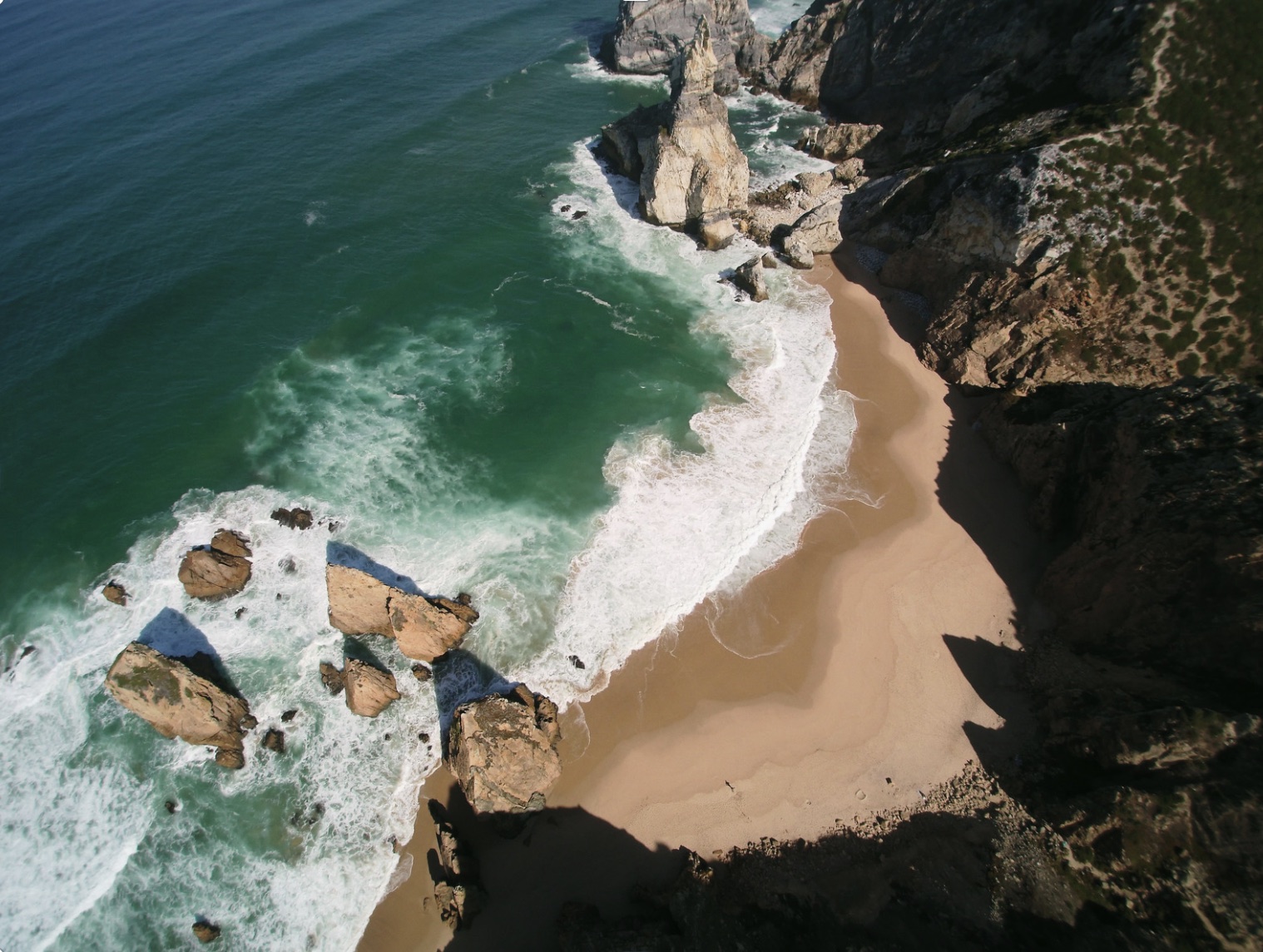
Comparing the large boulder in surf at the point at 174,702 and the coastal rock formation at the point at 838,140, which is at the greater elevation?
the coastal rock formation at the point at 838,140

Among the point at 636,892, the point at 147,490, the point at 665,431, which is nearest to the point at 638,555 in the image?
the point at 665,431

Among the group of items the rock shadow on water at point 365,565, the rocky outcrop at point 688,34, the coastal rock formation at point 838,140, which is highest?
the rocky outcrop at point 688,34

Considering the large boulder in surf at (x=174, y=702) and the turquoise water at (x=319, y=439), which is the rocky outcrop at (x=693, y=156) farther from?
the large boulder in surf at (x=174, y=702)

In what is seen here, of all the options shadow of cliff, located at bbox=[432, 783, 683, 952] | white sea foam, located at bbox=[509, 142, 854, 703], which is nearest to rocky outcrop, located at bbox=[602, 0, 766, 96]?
white sea foam, located at bbox=[509, 142, 854, 703]

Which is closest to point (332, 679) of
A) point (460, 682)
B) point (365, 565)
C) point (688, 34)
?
point (460, 682)

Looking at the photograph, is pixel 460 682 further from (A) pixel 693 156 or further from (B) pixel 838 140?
(B) pixel 838 140

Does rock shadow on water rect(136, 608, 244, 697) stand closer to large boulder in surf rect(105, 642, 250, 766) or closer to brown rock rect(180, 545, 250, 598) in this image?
large boulder in surf rect(105, 642, 250, 766)

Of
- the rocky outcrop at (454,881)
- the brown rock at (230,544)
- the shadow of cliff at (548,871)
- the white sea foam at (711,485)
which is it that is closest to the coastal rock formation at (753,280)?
the white sea foam at (711,485)
